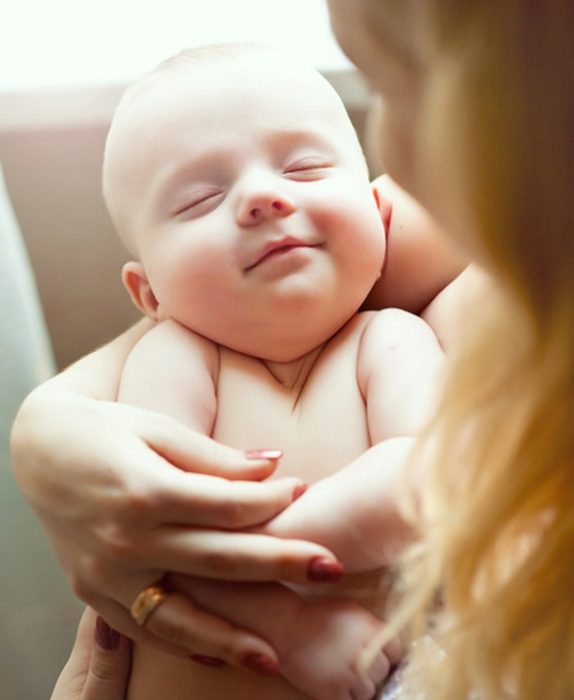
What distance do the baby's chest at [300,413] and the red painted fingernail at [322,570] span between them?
0.38ft

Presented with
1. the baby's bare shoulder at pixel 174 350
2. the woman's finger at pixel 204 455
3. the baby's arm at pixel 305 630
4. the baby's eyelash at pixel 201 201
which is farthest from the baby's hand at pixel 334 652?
the baby's eyelash at pixel 201 201

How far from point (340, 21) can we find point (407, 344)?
36 centimetres

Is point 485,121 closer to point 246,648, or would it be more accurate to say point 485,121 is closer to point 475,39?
point 475,39

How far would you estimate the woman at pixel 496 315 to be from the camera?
1.44 ft

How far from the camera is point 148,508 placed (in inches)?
26.6

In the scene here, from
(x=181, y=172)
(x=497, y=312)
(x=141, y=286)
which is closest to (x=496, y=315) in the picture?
(x=497, y=312)

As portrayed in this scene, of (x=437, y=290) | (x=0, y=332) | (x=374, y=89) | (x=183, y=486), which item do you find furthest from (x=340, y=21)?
(x=0, y=332)

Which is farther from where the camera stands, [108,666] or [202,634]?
[108,666]

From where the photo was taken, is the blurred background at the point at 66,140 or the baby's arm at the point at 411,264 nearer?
the baby's arm at the point at 411,264

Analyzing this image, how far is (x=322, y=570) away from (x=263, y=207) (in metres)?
0.31

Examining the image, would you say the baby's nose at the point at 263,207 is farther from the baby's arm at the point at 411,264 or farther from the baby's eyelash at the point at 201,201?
the baby's arm at the point at 411,264

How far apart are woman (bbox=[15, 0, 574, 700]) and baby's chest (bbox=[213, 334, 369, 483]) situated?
0.17m

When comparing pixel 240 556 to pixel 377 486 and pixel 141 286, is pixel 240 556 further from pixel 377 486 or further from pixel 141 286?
pixel 141 286

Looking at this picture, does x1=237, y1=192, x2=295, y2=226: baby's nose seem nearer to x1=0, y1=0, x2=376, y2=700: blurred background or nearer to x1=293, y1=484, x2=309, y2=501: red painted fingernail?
x1=293, y1=484, x2=309, y2=501: red painted fingernail
